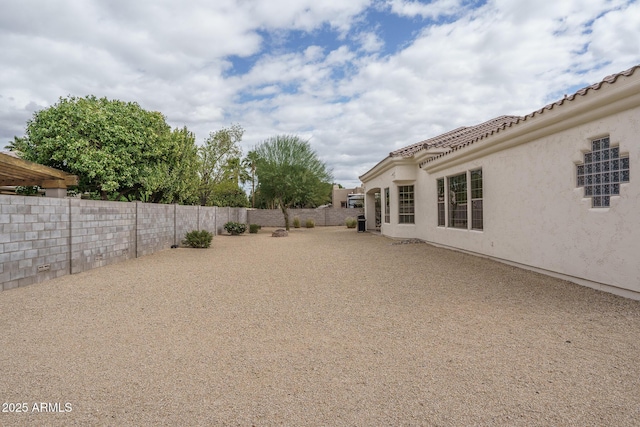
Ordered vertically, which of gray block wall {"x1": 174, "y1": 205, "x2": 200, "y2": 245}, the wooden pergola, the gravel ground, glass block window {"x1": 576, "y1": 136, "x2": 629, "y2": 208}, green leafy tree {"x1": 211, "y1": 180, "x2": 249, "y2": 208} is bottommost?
the gravel ground

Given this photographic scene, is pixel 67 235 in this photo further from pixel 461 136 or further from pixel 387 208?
pixel 461 136

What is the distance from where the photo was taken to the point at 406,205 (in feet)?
57.1

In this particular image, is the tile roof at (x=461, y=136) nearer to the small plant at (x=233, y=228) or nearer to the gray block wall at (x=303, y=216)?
the small plant at (x=233, y=228)

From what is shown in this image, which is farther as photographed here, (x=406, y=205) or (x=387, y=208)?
(x=387, y=208)

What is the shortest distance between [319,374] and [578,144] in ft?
21.2

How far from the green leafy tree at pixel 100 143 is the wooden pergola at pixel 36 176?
1975 mm

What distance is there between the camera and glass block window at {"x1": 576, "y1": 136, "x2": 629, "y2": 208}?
604cm

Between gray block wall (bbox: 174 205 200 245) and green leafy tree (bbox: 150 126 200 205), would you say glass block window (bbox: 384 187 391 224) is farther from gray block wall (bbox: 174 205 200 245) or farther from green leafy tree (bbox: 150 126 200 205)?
green leafy tree (bbox: 150 126 200 205)

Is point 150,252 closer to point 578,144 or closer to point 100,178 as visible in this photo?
point 100,178

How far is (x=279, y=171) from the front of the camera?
1029 inches

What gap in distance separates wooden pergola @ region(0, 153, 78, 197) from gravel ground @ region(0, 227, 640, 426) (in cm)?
356

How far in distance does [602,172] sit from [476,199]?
4849 mm

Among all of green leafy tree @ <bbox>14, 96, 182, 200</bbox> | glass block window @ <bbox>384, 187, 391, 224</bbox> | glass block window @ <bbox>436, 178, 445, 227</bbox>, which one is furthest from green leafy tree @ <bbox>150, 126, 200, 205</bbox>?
glass block window @ <bbox>436, 178, 445, 227</bbox>

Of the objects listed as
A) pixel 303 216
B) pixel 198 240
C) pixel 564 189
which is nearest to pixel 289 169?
pixel 303 216
